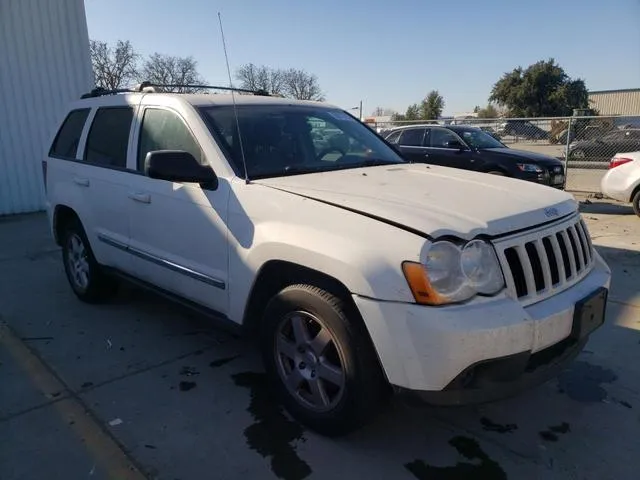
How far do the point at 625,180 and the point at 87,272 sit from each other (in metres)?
8.57

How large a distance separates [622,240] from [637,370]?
4400 millimetres

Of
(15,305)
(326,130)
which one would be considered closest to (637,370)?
(326,130)

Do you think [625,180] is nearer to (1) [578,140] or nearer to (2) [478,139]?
(2) [478,139]

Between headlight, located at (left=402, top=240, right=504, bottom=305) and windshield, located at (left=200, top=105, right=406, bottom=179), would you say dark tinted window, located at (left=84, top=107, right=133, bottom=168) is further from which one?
headlight, located at (left=402, top=240, right=504, bottom=305)

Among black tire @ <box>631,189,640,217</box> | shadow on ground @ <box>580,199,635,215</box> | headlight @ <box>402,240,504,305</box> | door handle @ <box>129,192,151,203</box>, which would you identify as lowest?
shadow on ground @ <box>580,199,635,215</box>

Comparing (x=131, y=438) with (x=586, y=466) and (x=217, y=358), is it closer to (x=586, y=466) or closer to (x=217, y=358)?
(x=217, y=358)

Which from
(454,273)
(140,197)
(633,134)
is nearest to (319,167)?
(140,197)

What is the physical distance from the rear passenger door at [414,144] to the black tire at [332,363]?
8.22 metres

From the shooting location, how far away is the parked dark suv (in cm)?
944

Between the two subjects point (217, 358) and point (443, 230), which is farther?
point (217, 358)

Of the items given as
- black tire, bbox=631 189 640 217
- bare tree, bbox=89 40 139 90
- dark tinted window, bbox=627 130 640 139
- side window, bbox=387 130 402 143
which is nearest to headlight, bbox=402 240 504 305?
black tire, bbox=631 189 640 217

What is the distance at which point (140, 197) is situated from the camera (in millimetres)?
3625

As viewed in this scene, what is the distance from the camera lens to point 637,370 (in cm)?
346

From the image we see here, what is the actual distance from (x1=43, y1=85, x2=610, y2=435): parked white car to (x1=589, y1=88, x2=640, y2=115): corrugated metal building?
2115 inches
